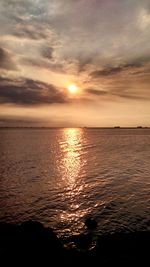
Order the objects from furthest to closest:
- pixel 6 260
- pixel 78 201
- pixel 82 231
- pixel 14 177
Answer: pixel 14 177
pixel 78 201
pixel 82 231
pixel 6 260

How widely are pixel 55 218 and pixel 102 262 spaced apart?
10.4 metres

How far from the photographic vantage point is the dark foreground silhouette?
1461 centimetres

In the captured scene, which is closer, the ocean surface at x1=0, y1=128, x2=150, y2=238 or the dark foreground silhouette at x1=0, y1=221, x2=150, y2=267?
the dark foreground silhouette at x1=0, y1=221, x2=150, y2=267

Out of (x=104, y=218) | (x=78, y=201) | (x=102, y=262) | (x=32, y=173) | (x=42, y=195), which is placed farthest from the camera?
(x=32, y=173)

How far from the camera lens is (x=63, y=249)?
53.6 feet

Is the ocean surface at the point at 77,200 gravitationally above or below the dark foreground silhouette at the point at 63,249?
below

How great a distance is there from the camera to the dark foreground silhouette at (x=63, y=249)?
14609 mm

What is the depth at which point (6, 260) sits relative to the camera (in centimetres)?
1406

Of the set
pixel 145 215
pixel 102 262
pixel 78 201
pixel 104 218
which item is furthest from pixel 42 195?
pixel 102 262

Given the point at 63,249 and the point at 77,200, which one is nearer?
the point at 63,249

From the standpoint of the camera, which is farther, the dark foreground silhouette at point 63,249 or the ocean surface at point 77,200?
the ocean surface at point 77,200

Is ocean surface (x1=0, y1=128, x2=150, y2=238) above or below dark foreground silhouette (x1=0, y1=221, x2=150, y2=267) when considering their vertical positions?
below

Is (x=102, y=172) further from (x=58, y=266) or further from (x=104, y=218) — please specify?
(x=58, y=266)

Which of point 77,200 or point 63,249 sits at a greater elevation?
point 63,249
